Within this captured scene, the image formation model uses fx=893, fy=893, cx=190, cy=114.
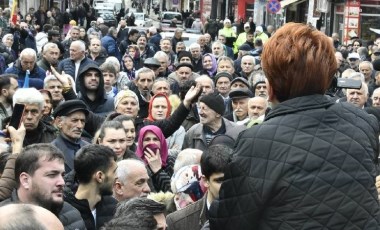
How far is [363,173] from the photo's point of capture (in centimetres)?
331

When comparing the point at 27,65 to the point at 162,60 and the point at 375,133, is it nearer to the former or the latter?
the point at 162,60

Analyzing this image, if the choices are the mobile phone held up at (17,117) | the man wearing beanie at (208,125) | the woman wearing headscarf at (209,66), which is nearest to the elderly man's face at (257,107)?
the man wearing beanie at (208,125)

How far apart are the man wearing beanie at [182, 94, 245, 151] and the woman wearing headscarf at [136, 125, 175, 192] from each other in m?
1.04

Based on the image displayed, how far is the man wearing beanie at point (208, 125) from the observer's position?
8711 millimetres

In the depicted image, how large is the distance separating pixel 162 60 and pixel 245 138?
1205cm

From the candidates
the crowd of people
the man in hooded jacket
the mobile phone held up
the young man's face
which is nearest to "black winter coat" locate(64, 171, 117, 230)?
the crowd of people

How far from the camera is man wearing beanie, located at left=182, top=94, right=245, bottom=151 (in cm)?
871

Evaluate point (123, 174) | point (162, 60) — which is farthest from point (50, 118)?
point (162, 60)

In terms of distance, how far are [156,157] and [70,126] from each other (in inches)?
28.8

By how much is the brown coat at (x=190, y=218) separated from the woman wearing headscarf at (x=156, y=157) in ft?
4.95

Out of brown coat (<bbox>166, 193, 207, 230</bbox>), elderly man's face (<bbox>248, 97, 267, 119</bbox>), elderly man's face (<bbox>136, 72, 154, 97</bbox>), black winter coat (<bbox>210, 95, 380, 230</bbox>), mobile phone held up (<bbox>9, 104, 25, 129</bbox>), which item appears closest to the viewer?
black winter coat (<bbox>210, 95, 380, 230</bbox>)

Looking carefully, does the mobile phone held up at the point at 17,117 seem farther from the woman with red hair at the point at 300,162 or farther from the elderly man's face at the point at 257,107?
the elderly man's face at the point at 257,107

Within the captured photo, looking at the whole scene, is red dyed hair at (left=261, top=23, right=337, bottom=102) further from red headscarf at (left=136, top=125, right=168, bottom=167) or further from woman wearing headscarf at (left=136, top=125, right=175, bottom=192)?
red headscarf at (left=136, top=125, right=168, bottom=167)

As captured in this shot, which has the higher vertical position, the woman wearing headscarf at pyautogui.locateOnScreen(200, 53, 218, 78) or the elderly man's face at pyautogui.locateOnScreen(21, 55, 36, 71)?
the elderly man's face at pyautogui.locateOnScreen(21, 55, 36, 71)
